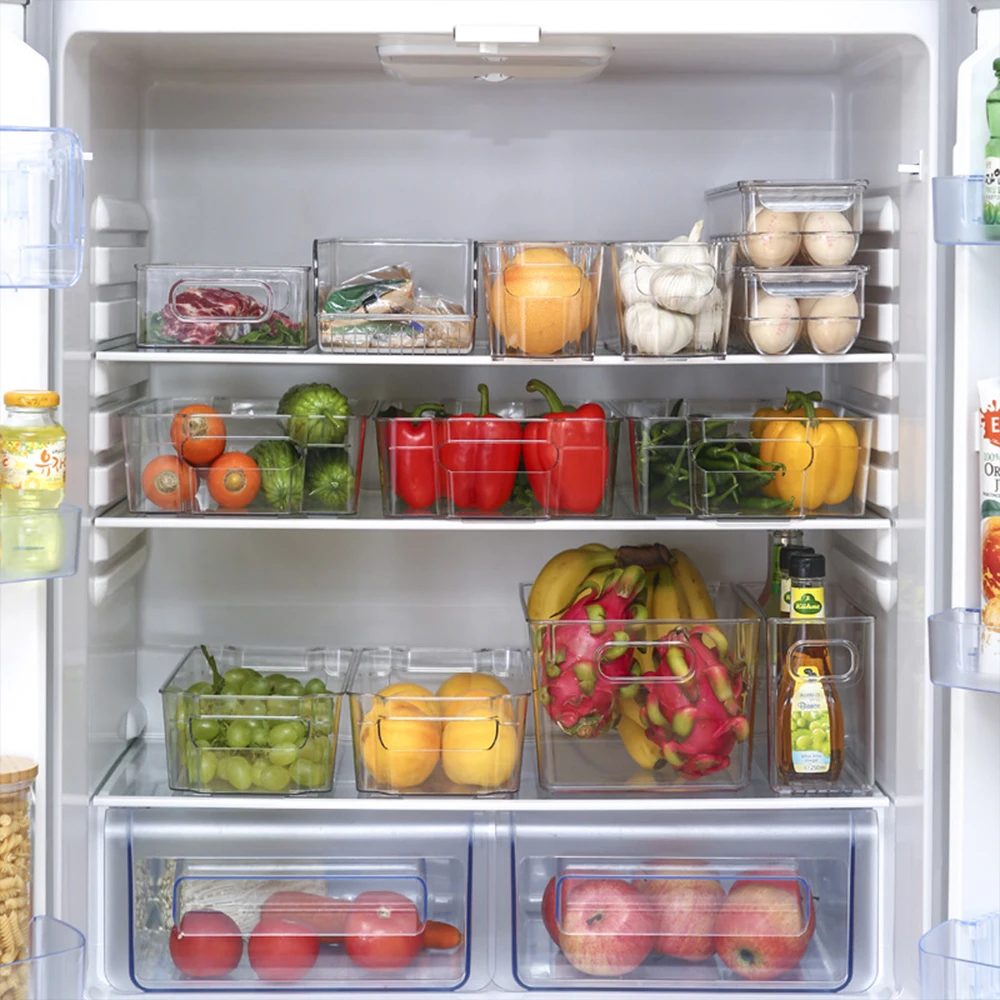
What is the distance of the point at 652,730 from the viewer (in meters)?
1.85

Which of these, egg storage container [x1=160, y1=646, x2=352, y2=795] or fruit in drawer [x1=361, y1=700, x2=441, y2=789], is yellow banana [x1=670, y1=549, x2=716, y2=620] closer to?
fruit in drawer [x1=361, y1=700, x2=441, y2=789]

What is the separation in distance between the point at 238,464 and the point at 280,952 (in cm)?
69

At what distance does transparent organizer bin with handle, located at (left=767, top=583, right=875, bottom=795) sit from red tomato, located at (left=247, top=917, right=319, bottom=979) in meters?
0.70

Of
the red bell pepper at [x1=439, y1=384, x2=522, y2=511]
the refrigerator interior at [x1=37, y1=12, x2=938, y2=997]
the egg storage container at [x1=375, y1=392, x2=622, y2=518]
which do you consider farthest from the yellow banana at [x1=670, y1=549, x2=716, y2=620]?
the red bell pepper at [x1=439, y1=384, x2=522, y2=511]

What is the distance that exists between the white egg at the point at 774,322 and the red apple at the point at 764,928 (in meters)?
0.75

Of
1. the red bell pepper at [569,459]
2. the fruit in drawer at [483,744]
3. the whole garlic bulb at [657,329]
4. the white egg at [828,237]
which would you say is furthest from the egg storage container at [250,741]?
the white egg at [828,237]

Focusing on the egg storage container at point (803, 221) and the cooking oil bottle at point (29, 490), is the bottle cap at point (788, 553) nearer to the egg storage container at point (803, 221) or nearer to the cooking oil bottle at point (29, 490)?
the egg storage container at point (803, 221)

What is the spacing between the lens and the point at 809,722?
5.98ft

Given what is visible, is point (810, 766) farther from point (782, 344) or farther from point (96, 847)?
point (96, 847)

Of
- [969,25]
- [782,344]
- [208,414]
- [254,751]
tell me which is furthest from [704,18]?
[254,751]

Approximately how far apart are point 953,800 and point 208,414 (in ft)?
3.65

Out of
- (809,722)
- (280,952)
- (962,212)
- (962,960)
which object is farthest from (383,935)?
(962,212)

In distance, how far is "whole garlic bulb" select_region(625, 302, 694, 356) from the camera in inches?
69.1

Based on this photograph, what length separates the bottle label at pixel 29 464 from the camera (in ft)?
4.95
